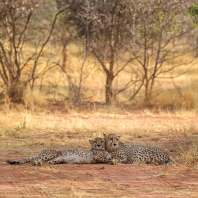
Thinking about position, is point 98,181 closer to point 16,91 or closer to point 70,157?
point 70,157

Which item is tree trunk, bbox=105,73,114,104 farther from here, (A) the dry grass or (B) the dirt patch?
(B) the dirt patch

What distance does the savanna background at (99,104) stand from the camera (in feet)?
25.6

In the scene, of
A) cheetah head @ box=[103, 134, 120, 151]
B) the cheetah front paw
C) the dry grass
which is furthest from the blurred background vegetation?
the cheetah front paw

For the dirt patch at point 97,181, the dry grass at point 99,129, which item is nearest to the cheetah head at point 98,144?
the dirt patch at point 97,181

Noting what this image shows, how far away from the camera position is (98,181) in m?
7.58

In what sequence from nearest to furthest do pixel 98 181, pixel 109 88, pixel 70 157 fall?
pixel 98 181 < pixel 70 157 < pixel 109 88

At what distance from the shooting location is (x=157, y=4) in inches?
653

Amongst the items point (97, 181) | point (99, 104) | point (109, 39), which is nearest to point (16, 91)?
point (99, 104)

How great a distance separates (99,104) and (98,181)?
32.2 feet

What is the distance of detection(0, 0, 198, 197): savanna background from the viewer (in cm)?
780

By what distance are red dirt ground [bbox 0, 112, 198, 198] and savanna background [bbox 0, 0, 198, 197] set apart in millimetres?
12

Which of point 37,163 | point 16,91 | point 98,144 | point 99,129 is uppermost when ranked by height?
point 16,91

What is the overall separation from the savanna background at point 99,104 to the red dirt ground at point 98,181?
12 mm

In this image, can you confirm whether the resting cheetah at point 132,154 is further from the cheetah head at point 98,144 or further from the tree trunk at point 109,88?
the tree trunk at point 109,88
